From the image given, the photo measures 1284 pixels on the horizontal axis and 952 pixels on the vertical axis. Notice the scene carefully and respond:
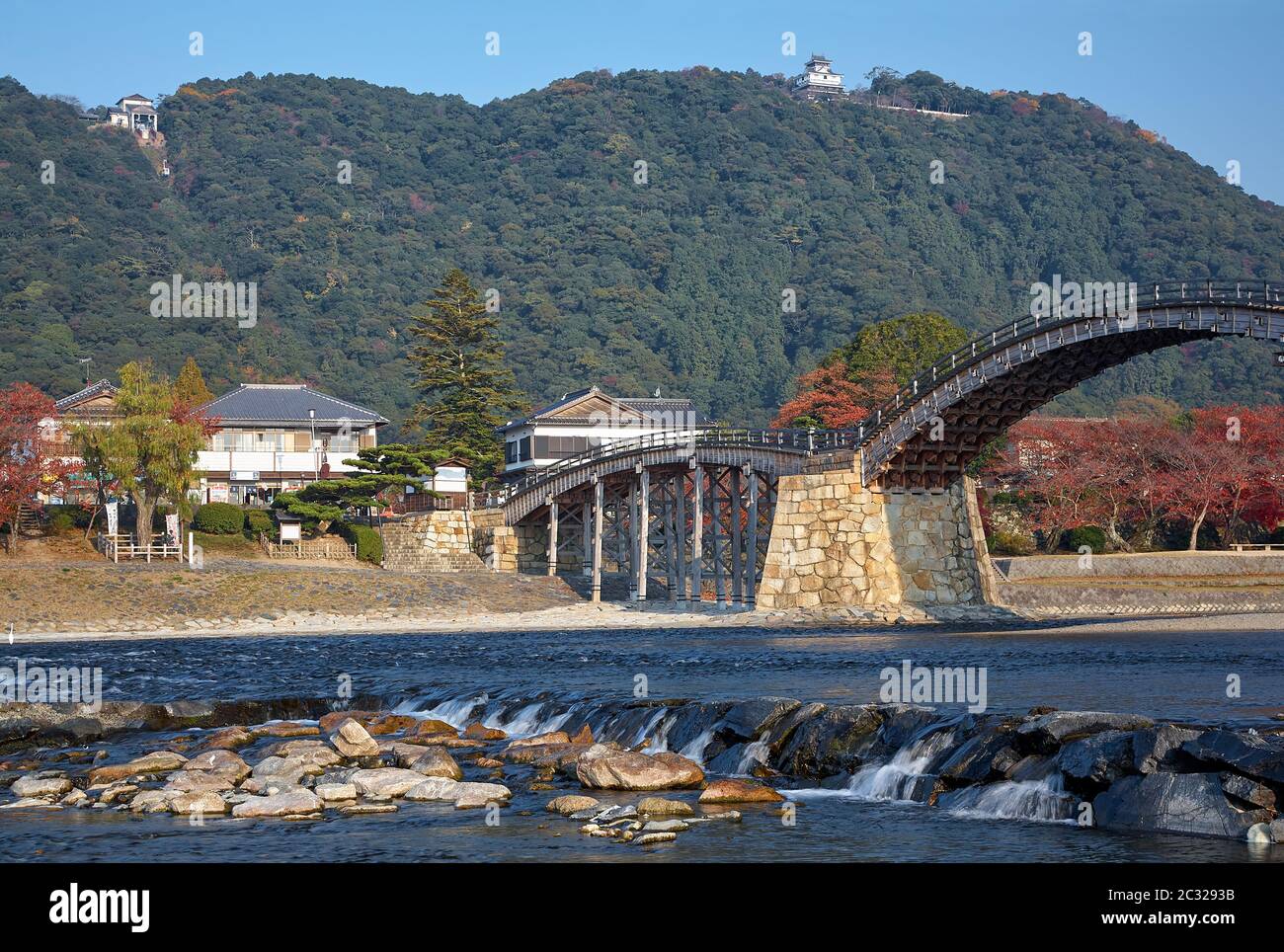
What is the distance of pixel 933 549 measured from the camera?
188ft

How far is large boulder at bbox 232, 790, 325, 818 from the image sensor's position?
18.3 metres

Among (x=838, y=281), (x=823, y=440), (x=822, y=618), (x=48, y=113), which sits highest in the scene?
(x=48, y=113)

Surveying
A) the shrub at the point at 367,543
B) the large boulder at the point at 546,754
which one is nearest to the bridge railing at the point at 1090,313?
the large boulder at the point at 546,754

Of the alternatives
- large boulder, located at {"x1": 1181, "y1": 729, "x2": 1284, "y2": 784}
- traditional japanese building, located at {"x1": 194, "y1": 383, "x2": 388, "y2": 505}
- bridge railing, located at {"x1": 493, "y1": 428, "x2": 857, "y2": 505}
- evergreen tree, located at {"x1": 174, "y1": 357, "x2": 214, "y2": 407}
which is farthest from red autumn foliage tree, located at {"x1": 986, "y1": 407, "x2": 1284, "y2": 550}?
large boulder, located at {"x1": 1181, "y1": 729, "x2": 1284, "y2": 784}

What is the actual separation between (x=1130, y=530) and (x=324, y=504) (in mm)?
43166

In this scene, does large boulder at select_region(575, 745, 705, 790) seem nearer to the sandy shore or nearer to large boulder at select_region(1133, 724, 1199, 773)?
large boulder at select_region(1133, 724, 1199, 773)

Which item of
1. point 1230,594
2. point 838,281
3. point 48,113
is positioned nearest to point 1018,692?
point 1230,594

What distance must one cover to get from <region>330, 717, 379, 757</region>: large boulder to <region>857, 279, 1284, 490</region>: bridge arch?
29248mm

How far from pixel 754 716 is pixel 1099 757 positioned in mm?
6492

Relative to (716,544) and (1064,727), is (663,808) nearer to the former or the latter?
(1064,727)

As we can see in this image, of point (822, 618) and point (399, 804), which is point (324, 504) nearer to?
point (822, 618)
